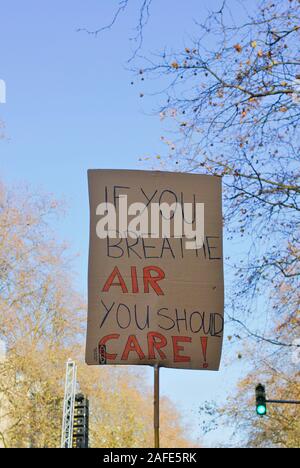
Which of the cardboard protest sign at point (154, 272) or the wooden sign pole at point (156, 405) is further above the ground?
the cardboard protest sign at point (154, 272)

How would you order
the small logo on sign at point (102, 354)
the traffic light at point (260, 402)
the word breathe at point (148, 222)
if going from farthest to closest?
the traffic light at point (260, 402)
the word breathe at point (148, 222)
the small logo on sign at point (102, 354)

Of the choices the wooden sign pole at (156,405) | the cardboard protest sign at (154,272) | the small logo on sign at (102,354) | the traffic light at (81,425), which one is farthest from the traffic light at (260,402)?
the small logo on sign at (102,354)

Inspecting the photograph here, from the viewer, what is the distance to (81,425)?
18484 millimetres

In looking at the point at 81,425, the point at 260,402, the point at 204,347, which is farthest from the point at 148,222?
the point at 81,425

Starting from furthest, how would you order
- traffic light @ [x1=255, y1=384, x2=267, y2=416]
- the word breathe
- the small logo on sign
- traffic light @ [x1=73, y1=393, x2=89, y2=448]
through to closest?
traffic light @ [x1=73, y1=393, x2=89, y2=448] < traffic light @ [x1=255, y1=384, x2=267, y2=416] < the word breathe < the small logo on sign

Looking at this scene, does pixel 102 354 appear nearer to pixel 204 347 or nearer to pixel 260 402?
pixel 204 347

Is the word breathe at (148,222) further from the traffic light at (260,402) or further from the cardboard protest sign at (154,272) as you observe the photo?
the traffic light at (260,402)

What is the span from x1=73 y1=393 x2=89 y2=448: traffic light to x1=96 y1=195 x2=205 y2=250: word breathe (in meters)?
15.8

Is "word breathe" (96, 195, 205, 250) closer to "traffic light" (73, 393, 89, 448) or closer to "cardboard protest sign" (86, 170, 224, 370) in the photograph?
"cardboard protest sign" (86, 170, 224, 370)

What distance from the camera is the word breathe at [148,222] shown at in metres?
3.50

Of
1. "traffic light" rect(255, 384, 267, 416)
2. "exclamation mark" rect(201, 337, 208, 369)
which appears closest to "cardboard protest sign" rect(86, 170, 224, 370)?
"exclamation mark" rect(201, 337, 208, 369)

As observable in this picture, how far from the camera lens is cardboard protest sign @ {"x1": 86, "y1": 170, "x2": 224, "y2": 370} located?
11.1 feet

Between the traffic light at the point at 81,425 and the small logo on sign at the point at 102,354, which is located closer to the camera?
the small logo on sign at the point at 102,354
